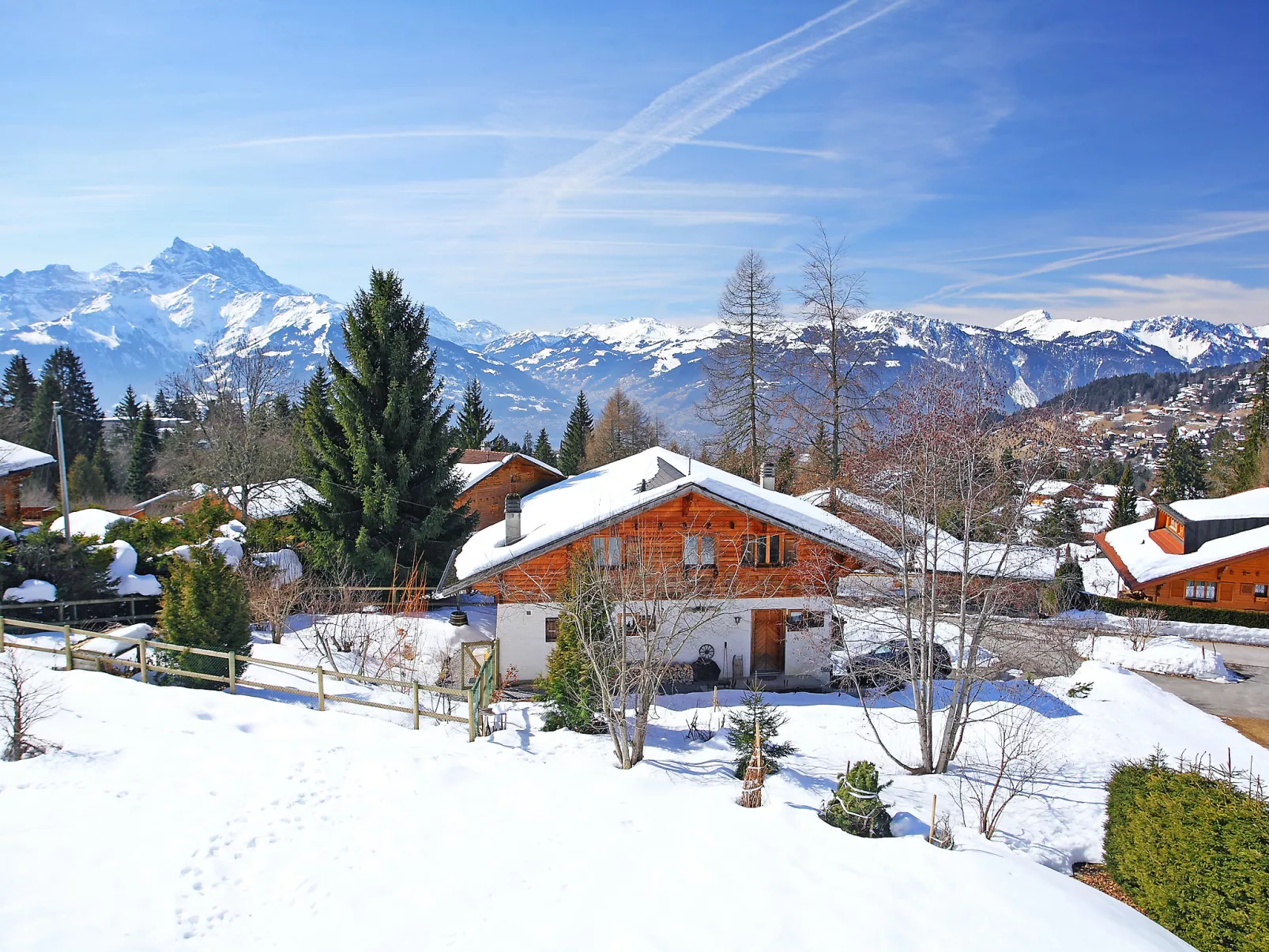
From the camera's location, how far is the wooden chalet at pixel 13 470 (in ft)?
93.7

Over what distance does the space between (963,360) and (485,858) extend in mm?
15213

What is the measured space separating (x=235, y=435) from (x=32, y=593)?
20890 mm

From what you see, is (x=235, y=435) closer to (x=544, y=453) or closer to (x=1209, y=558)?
(x=544, y=453)

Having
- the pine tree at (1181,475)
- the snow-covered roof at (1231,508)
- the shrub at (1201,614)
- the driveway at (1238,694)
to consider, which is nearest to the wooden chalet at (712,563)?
the driveway at (1238,694)

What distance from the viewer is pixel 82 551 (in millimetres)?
21562

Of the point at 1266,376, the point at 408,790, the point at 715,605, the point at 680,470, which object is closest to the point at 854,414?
the point at 680,470

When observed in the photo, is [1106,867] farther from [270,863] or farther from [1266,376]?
[1266,376]

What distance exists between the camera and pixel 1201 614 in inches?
A: 1582

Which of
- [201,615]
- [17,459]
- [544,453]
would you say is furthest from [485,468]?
[201,615]

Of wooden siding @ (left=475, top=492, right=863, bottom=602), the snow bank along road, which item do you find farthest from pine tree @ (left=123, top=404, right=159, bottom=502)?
the snow bank along road

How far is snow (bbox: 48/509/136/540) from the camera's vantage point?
26.3 meters

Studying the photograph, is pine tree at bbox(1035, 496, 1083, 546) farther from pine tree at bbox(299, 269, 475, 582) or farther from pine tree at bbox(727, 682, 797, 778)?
pine tree at bbox(299, 269, 475, 582)

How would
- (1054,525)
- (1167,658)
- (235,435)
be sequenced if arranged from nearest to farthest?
(1054,525)
(1167,658)
(235,435)

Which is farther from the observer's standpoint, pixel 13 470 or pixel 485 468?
pixel 485 468
